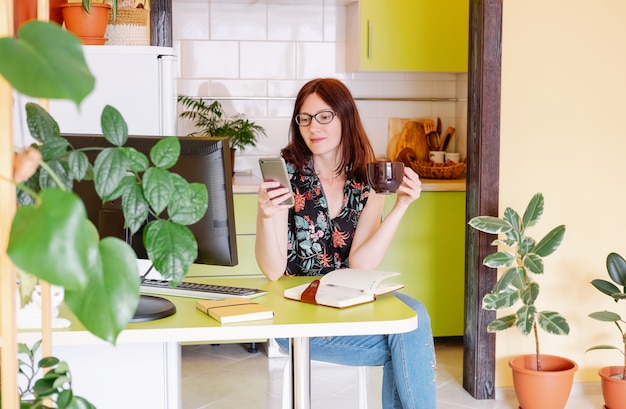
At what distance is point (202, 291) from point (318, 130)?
0.68m

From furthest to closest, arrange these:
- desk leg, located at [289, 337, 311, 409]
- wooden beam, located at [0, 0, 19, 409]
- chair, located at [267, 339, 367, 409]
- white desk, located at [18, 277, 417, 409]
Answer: chair, located at [267, 339, 367, 409], desk leg, located at [289, 337, 311, 409], white desk, located at [18, 277, 417, 409], wooden beam, located at [0, 0, 19, 409]

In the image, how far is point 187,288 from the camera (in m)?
2.20

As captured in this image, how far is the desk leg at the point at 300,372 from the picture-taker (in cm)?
209

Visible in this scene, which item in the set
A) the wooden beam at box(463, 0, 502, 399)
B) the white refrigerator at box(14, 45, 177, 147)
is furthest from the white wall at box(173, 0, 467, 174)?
the white refrigerator at box(14, 45, 177, 147)

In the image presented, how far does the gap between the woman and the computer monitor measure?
0.38m

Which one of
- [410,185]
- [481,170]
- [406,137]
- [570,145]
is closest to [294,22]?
[406,137]

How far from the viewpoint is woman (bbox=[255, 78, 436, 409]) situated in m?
2.42

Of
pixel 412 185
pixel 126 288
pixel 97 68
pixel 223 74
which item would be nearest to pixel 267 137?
pixel 223 74

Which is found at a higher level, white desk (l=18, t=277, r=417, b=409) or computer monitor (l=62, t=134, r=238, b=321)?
computer monitor (l=62, t=134, r=238, b=321)

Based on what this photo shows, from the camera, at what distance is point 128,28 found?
2.98 m

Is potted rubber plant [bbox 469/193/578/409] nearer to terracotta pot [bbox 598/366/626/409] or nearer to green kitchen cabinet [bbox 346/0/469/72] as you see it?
terracotta pot [bbox 598/366/626/409]

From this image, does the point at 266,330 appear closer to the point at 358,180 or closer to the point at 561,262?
the point at 358,180

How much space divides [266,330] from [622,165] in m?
2.43

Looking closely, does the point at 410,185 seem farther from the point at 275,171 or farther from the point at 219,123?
the point at 219,123
